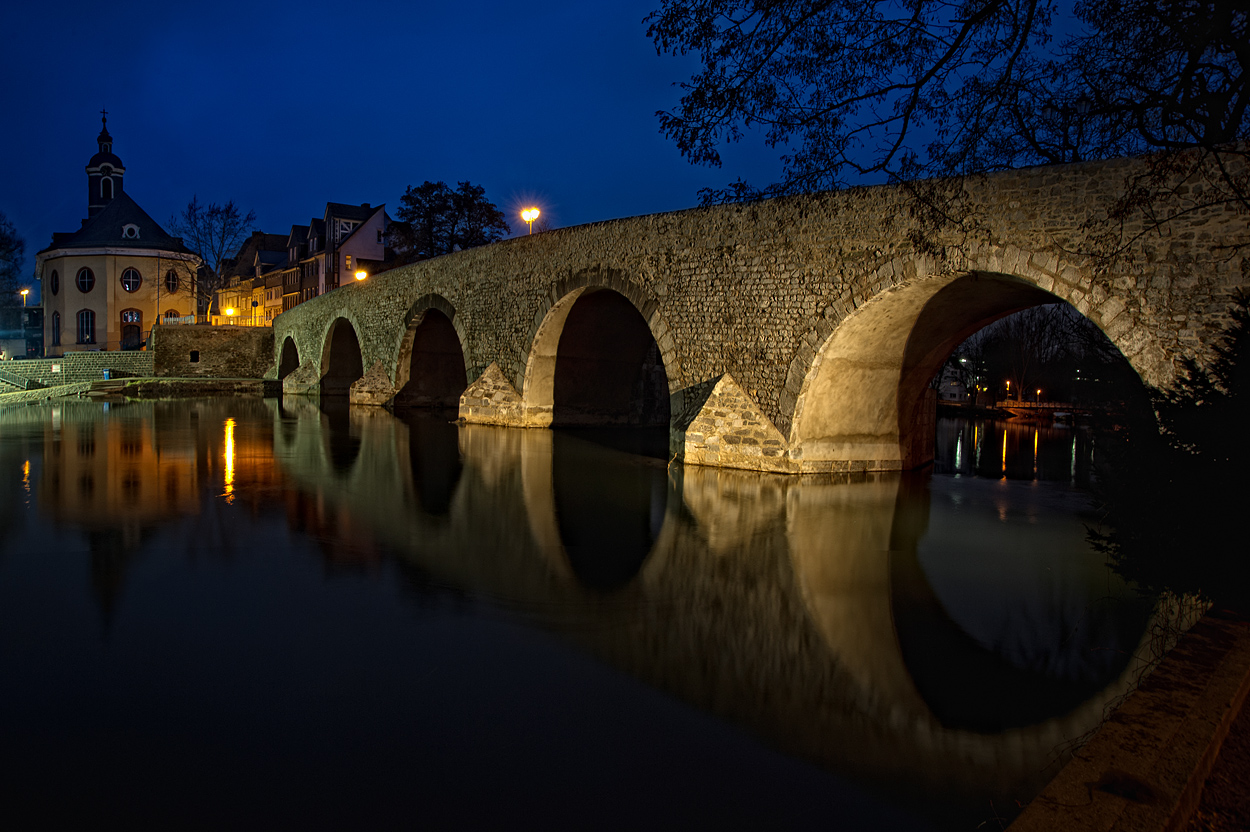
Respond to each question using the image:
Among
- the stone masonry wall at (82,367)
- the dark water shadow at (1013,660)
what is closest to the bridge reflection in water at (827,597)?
the dark water shadow at (1013,660)

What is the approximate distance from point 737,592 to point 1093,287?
5241mm

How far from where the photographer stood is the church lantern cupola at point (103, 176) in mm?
51875

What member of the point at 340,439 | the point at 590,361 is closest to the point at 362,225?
the point at 590,361

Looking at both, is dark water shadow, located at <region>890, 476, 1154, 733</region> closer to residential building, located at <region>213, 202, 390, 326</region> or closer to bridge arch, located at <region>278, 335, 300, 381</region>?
bridge arch, located at <region>278, 335, 300, 381</region>

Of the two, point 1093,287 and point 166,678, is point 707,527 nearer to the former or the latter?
point 1093,287

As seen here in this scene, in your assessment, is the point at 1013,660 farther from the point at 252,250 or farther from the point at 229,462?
the point at 252,250

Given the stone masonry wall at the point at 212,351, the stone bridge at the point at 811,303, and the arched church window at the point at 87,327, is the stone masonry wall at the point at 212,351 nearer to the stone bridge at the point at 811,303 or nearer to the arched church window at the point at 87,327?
the arched church window at the point at 87,327

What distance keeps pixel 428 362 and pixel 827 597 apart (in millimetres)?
21779

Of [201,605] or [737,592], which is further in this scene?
[737,592]

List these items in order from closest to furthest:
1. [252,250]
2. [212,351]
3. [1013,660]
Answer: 1. [1013,660]
2. [212,351]
3. [252,250]

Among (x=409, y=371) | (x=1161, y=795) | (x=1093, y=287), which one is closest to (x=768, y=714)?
(x=1161, y=795)

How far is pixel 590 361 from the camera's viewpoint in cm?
1945

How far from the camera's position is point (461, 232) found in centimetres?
4047

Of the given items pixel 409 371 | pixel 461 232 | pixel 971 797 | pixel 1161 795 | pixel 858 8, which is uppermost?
pixel 461 232
